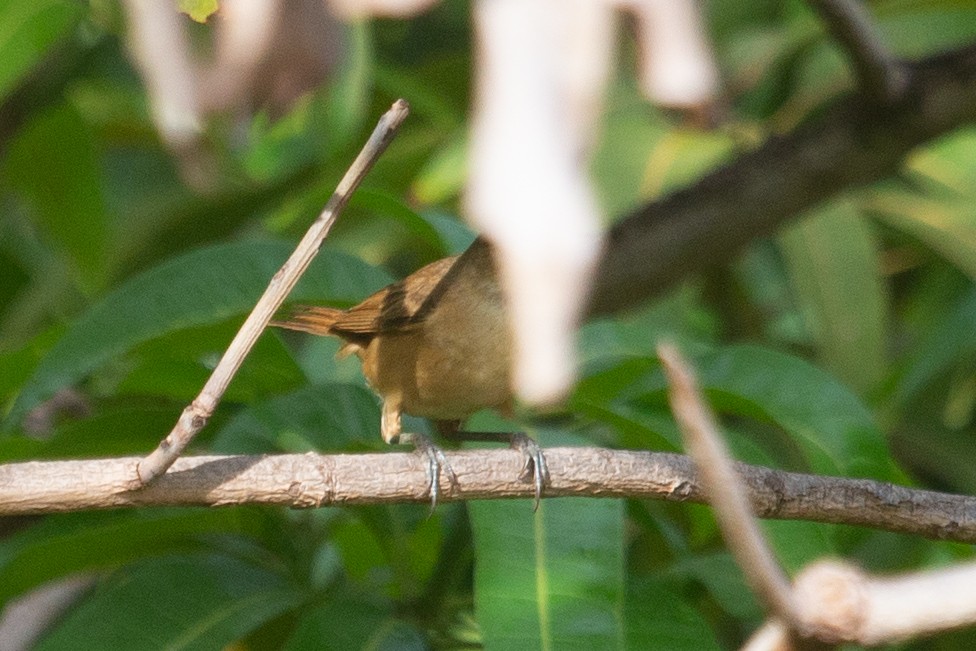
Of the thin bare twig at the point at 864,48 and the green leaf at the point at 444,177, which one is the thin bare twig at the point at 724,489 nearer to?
the thin bare twig at the point at 864,48

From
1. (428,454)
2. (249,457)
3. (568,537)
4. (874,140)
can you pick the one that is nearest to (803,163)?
(874,140)

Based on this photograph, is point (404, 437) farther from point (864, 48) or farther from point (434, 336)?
point (864, 48)

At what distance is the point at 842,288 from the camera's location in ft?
11.6

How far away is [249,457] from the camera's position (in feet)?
4.54

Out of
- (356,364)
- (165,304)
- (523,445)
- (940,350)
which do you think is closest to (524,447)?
(523,445)

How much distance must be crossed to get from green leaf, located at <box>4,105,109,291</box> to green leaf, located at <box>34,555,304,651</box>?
1.40 meters

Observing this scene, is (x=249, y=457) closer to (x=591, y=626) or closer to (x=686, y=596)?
(x=591, y=626)

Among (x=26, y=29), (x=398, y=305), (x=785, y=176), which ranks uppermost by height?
(x=785, y=176)

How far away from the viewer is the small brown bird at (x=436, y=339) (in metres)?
2.18

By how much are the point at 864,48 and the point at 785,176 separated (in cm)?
42

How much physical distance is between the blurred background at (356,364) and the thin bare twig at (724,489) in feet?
0.58

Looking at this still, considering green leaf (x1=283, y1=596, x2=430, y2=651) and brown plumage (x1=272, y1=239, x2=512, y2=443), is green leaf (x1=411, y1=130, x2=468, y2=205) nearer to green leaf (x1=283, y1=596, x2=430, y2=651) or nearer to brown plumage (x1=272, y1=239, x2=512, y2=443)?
brown plumage (x1=272, y1=239, x2=512, y2=443)

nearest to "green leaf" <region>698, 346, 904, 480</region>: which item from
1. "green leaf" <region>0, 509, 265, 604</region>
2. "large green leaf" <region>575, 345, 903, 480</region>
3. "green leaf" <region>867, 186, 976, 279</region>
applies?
"large green leaf" <region>575, 345, 903, 480</region>

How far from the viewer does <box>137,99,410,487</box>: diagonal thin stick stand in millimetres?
1179
